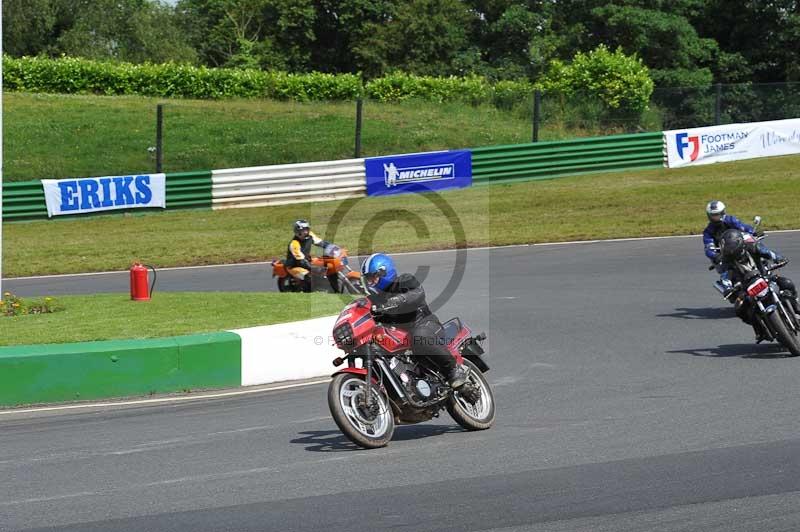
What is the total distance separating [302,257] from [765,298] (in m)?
7.70

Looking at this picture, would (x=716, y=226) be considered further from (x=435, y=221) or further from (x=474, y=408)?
(x=435, y=221)

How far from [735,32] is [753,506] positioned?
4799 cm

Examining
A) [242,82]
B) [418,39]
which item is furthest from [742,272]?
[418,39]

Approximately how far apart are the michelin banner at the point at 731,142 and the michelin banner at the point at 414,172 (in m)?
6.57

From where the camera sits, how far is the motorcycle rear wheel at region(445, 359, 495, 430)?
9094 mm

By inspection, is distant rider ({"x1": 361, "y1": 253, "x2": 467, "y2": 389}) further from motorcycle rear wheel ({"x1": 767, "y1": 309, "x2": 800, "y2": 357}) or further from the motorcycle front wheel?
motorcycle rear wheel ({"x1": 767, "y1": 309, "x2": 800, "y2": 357})

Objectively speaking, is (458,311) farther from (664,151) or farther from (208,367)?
(664,151)

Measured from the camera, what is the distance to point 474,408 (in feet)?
30.4

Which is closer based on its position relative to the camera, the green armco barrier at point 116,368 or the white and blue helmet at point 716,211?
the green armco barrier at point 116,368

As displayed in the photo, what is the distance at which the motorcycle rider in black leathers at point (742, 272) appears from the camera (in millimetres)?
12383

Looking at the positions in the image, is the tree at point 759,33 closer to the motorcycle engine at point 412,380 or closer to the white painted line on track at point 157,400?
the white painted line on track at point 157,400

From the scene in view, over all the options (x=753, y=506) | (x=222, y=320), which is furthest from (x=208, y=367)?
(x=753, y=506)

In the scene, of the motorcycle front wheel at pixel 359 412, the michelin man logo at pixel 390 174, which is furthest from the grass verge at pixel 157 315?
the michelin man logo at pixel 390 174

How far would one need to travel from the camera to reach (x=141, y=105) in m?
39.0
